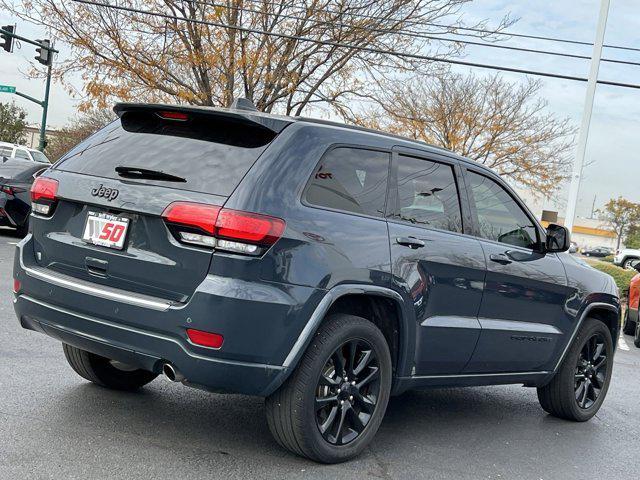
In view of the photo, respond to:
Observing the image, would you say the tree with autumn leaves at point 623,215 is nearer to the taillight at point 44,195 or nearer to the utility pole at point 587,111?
the utility pole at point 587,111

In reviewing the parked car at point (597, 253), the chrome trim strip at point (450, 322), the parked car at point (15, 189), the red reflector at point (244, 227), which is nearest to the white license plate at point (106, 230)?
the red reflector at point (244, 227)

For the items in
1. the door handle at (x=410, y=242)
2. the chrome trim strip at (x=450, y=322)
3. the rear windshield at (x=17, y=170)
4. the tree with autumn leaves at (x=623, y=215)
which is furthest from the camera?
the tree with autumn leaves at (x=623, y=215)

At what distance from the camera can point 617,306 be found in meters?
6.16

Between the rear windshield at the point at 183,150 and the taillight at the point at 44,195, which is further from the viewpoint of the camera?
the taillight at the point at 44,195

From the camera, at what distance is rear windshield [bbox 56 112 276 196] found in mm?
3791

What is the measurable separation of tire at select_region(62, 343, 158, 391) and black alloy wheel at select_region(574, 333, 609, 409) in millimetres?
3263

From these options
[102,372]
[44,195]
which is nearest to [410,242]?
[44,195]

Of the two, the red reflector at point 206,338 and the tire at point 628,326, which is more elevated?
the red reflector at point 206,338

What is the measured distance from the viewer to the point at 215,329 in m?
3.53

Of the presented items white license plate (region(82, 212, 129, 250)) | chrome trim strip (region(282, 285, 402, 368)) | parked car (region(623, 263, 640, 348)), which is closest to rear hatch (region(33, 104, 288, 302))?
white license plate (region(82, 212, 129, 250))

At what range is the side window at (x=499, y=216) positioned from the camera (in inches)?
199

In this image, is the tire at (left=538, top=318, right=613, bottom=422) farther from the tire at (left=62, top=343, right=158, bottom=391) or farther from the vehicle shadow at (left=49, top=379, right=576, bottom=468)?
the tire at (left=62, top=343, right=158, bottom=391)

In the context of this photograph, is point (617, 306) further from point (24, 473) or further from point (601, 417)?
point (24, 473)

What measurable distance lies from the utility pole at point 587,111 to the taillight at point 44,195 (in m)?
14.3
